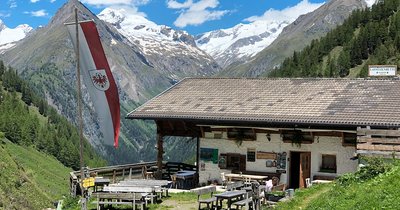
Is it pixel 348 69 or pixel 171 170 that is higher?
pixel 348 69

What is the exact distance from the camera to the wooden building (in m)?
25.1

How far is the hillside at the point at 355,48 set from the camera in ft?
380

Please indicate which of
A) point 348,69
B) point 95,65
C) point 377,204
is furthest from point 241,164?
point 348,69

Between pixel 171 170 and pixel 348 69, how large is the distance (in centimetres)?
9716

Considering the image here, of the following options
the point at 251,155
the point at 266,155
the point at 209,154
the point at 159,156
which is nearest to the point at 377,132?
the point at 266,155

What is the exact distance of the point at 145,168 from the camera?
102 feet

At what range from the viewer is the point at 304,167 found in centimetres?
2642

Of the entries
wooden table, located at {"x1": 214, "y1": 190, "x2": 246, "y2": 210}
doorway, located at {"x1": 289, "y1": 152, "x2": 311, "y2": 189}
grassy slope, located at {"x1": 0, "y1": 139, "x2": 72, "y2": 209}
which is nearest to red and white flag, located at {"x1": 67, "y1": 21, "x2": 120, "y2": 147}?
wooden table, located at {"x1": 214, "y1": 190, "x2": 246, "y2": 210}

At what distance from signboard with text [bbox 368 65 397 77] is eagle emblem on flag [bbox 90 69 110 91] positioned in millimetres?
19751

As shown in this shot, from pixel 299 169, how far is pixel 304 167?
0.35 metres

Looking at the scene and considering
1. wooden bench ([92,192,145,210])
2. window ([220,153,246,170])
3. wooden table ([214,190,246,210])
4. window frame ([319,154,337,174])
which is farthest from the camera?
window ([220,153,246,170])

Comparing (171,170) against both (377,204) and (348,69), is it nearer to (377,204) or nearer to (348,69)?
(377,204)

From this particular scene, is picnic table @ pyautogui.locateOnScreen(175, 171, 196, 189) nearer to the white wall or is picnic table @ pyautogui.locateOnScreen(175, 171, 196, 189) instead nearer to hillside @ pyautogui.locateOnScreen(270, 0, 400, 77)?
the white wall

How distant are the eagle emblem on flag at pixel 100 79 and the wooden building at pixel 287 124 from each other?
39.0 ft
